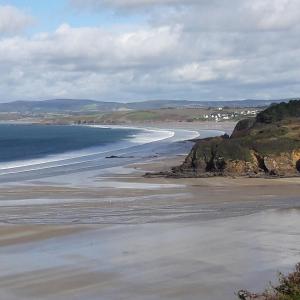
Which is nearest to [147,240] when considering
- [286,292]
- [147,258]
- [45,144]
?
[147,258]

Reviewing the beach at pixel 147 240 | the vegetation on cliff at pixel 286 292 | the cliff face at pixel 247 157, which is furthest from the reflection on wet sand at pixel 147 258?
the cliff face at pixel 247 157

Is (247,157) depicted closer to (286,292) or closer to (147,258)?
(147,258)

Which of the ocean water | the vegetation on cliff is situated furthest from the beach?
the ocean water

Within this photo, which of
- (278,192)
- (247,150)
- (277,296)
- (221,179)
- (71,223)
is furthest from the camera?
(247,150)

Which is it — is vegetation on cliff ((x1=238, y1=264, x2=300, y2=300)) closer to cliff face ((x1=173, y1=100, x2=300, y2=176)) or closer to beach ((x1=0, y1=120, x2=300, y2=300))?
beach ((x1=0, y1=120, x2=300, y2=300))

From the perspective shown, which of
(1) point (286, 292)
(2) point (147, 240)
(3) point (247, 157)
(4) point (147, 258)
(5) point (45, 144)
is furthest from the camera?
(5) point (45, 144)

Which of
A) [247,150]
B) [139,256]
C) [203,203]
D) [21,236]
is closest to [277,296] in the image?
[139,256]

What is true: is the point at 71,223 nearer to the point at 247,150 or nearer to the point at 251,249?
the point at 251,249

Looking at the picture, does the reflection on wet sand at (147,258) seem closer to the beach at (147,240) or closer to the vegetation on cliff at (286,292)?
the beach at (147,240)
